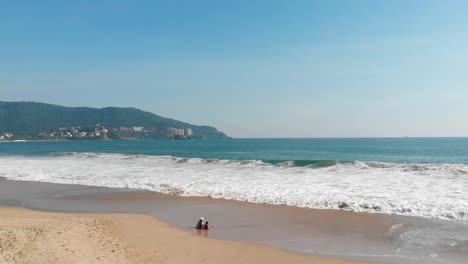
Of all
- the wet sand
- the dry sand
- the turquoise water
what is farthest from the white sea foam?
the turquoise water

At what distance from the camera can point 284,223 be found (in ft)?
41.6

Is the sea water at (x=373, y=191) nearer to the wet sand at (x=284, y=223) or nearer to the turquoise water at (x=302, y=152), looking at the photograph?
the wet sand at (x=284, y=223)

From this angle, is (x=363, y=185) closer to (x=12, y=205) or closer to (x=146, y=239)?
(x=146, y=239)

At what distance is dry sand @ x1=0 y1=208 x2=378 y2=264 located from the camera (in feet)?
25.3

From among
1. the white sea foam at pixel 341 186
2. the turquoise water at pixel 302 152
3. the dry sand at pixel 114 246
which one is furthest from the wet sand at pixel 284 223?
→ the turquoise water at pixel 302 152

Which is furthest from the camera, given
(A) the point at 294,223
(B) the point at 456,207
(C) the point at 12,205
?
(C) the point at 12,205

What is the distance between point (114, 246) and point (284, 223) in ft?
19.1

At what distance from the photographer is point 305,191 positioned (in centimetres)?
1861

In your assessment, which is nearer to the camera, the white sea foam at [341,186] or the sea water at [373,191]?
the sea water at [373,191]

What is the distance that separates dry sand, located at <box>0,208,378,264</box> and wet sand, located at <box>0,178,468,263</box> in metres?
0.77

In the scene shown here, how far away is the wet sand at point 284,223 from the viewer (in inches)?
377

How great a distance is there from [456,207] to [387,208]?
2.44 m

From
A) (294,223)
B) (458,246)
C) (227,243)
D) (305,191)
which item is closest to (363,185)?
(305,191)

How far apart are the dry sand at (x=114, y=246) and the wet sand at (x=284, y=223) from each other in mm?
775
